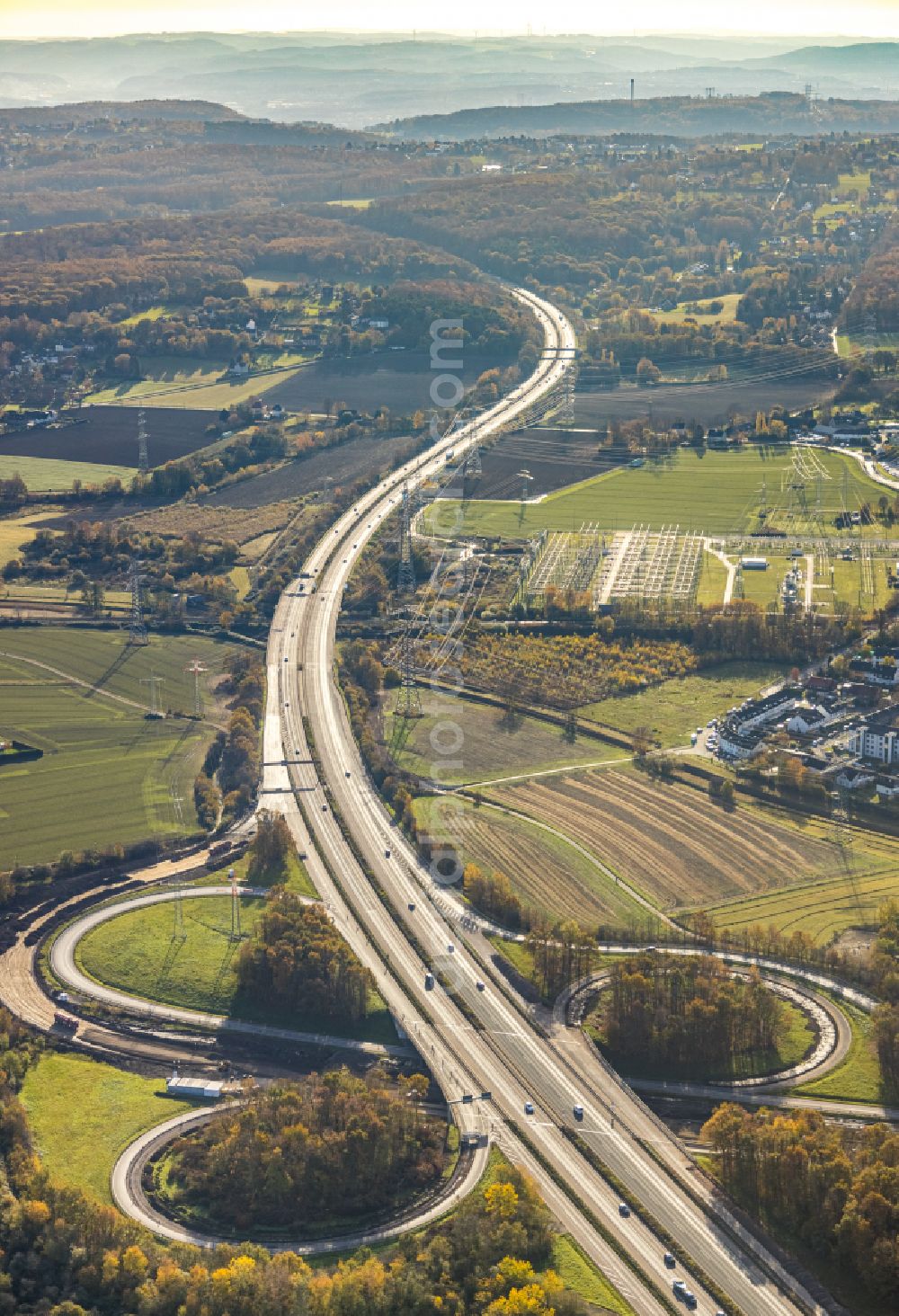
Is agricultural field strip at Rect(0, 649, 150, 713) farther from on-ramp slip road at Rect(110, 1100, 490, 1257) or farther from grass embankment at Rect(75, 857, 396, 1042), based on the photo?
on-ramp slip road at Rect(110, 1100, 490, 1257)

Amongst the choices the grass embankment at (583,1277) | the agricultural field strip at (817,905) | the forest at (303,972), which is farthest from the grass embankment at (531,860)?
the grass embankment at (583,1277)

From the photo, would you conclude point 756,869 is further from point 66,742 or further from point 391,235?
point 391,235

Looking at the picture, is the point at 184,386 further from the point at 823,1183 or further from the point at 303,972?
the point at 823,1183

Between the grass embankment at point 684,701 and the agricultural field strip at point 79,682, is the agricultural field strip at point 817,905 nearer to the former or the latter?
the grass embankment at point 684,701

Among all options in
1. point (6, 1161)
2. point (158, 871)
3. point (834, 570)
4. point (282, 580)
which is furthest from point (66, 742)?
point (834, 570)

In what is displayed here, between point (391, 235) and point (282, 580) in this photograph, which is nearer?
point (282, 580)

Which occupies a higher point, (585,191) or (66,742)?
(585,191)

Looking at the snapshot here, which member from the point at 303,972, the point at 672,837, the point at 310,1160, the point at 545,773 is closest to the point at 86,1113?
the point at 310,1160
